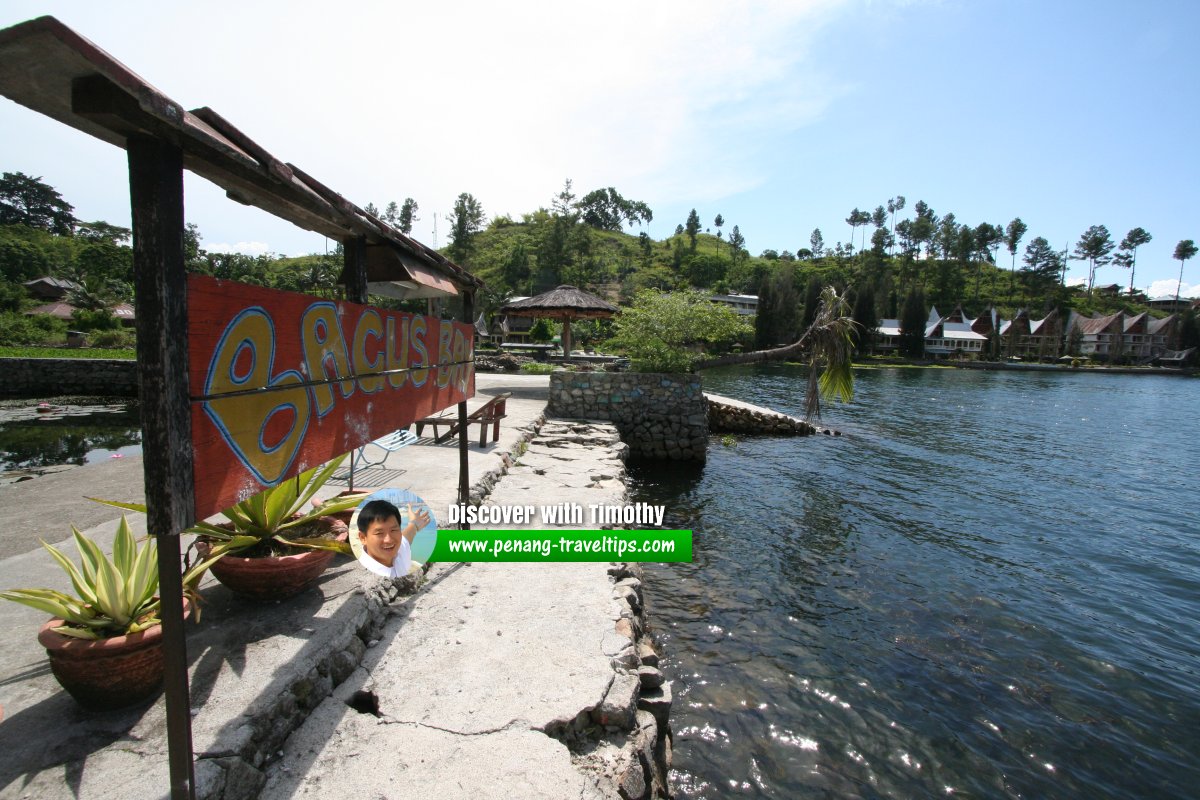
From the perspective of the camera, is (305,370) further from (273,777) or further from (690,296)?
(690,296)

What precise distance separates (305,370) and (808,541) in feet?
27.3

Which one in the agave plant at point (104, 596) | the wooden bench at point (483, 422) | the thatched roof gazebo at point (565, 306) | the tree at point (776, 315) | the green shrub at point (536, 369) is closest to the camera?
the agave plant at point (104, 596)

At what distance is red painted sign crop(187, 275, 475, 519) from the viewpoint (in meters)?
2.18

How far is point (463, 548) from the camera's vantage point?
5895 mm

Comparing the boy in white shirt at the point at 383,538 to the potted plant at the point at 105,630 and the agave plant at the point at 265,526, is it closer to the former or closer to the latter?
the agave plant at the point at 265,526

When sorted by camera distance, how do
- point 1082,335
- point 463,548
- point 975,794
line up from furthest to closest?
point 1082,335
point 463,548
point 975,794

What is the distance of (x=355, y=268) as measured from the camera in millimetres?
3977

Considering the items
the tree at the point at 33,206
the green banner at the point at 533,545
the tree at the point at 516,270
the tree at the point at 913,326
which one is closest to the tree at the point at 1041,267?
the tree at the point at 913,326

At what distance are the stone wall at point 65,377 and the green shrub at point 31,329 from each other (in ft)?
37.3

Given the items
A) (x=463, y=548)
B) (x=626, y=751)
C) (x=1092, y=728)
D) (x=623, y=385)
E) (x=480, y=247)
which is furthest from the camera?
(x=480, y=247)

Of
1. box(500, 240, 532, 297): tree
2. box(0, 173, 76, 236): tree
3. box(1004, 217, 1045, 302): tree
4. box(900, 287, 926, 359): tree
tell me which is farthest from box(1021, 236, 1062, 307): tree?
box(0, 173, 76, 236): tree

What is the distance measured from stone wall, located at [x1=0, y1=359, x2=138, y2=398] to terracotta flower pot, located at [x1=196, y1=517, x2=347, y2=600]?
22730 millimetres

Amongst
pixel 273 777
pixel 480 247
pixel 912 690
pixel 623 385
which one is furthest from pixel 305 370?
pixel 480 247

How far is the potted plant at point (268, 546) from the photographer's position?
359 cm
